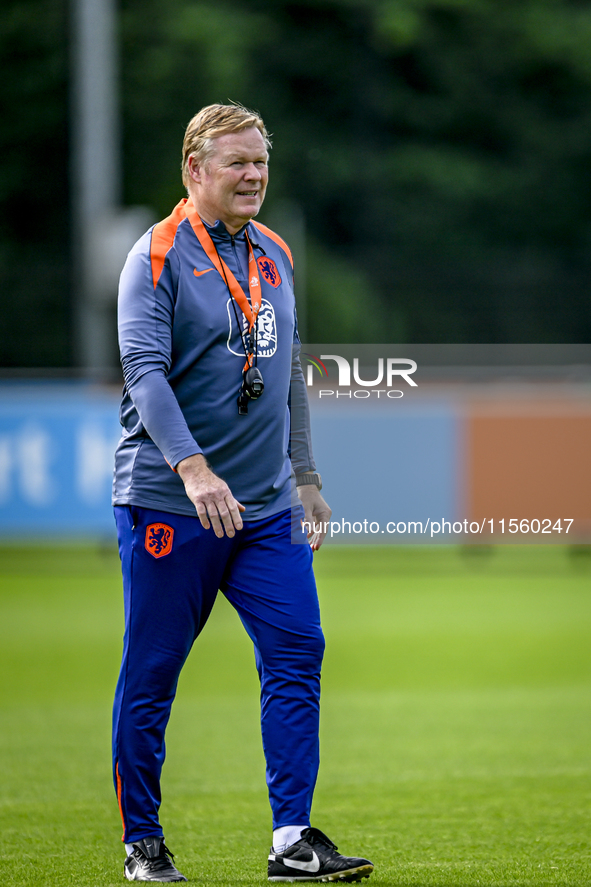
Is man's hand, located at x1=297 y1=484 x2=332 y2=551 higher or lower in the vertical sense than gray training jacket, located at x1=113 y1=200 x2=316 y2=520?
lower

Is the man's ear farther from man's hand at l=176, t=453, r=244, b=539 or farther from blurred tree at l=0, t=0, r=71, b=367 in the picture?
blurred tree at l=0, t=0, r=71, b=367

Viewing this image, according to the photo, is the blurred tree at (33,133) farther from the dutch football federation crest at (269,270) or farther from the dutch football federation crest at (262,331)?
the dutch football federation crest at (262,331)

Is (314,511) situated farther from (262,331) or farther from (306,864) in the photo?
(306,864)

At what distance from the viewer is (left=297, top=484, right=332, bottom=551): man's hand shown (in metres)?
4.38

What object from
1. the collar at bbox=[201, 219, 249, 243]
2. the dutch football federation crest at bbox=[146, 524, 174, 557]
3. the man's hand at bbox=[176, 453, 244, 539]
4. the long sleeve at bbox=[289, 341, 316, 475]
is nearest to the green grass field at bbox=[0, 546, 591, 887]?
the dutch football federation crest at bbox=[146, 524, 174, 557]

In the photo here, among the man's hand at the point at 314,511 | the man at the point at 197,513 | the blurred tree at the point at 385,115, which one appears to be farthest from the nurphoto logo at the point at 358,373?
the blurred tree at the point at 385,115

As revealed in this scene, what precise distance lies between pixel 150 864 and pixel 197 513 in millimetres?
990

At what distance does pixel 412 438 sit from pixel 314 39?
19428 millimetres

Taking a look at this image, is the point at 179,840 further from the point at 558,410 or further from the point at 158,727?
the point at 558,410

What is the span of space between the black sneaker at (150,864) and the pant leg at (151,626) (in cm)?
3

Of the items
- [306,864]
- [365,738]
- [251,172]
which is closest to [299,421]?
[251,172]

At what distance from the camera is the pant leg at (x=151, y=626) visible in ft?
13.3

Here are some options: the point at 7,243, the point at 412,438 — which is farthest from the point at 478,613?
the point at 7,243

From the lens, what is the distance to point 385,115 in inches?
1130
